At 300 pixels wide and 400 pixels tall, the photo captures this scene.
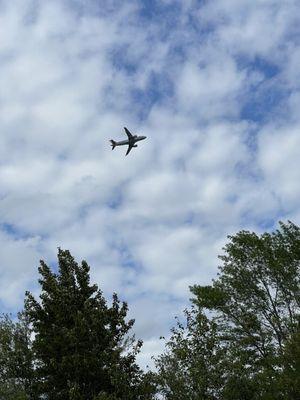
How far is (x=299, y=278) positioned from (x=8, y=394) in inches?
968

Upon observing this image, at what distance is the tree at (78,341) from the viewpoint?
3384cm

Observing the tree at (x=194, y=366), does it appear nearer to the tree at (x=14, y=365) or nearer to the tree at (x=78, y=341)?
the tree at (x=78, y=341)

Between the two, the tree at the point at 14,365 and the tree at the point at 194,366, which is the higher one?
the tree at the point at 14,365

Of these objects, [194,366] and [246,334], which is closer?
[194,366]

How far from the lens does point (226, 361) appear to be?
28188 millimetres

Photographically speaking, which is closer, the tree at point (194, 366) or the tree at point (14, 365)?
the tree at point (194, 366)

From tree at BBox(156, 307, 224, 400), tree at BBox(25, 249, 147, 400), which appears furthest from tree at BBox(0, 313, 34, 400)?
tree at BBox(156, 307, 224, 400)

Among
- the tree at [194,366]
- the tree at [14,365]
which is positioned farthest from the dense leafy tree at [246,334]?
the tree at [14,365]

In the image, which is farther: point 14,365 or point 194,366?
point 14,365

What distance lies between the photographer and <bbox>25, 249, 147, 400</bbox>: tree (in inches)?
1332

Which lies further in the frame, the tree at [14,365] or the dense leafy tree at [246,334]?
the tree at [14,365]

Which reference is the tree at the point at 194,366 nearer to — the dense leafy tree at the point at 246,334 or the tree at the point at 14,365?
the dense leafy tree at the point at 246,334

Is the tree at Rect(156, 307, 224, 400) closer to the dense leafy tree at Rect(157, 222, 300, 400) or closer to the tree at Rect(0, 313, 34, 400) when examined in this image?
the dense leafy tree at Rect(157, 222, 300, 400)

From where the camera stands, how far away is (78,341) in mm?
34656
